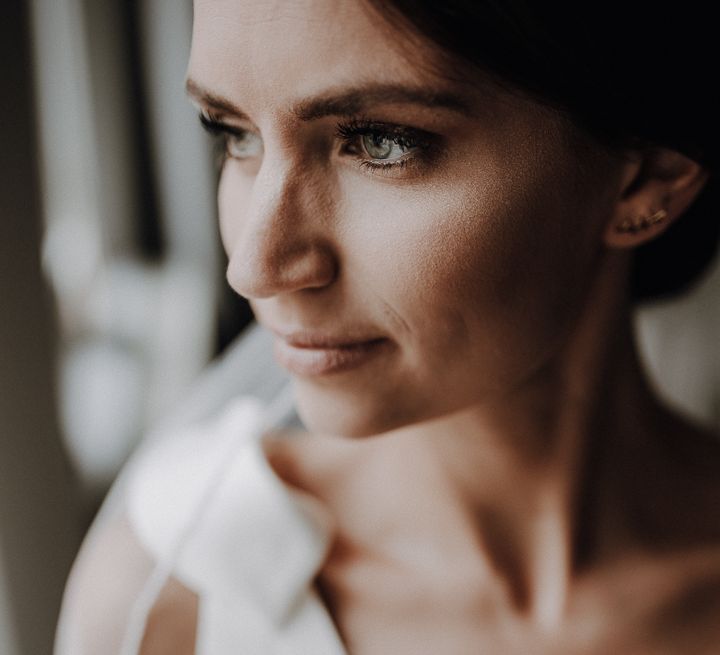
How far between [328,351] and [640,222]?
0.29 metres

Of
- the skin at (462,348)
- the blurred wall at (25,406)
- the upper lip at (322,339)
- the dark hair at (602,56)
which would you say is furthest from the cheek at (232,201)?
the blurred wall at (25,406)

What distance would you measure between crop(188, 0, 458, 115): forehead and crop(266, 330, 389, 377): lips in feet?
0.63

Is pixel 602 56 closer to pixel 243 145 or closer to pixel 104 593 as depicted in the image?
pixel 243 145

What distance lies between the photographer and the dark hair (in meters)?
0.55

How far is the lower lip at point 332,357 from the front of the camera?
2.20 ft

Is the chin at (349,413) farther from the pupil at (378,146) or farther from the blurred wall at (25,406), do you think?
the blurred wall at (25,406)

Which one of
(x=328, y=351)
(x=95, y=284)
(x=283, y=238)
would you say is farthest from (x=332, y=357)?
(x=95, y=284)

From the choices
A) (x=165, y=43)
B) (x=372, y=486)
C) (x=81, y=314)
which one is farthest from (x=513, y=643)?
(x=165, y=43)

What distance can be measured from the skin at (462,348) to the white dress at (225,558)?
2.0 inches

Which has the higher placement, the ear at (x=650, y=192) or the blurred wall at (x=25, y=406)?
the ear at (x=650, y=192)

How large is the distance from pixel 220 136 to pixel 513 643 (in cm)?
56

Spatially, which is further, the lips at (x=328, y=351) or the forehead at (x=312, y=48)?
the lips at (x=328, y=351)

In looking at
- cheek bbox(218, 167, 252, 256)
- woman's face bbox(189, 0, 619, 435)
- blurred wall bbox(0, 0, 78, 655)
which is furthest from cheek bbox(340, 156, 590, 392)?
blurred wall bbox(0, 0, 78, 655)

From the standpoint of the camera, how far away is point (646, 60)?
0.61 metres
